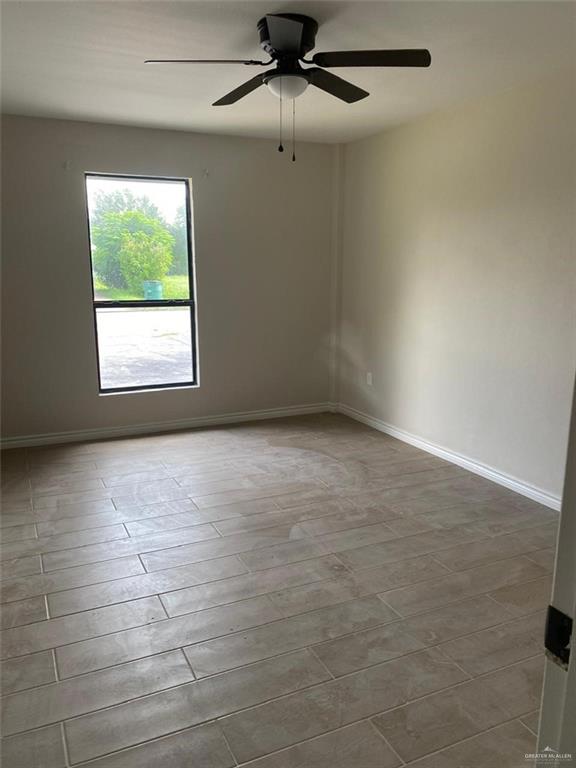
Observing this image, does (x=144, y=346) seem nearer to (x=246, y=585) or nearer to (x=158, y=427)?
(x=158, y=427)

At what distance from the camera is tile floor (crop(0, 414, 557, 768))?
1729 millimetres

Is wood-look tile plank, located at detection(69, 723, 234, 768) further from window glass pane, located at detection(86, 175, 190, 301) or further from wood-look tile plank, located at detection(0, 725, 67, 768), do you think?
window glass pane, located at detection(86, 175, 190, 301)

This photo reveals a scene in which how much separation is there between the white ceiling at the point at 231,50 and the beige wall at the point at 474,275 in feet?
1.07

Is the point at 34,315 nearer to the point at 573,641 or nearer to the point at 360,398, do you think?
the point at 360,398

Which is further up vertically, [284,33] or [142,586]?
[284,33]

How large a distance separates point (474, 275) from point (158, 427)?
2.93 m

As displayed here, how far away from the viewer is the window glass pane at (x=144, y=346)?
4.71 metres

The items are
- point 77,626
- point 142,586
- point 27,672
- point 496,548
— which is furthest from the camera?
point 496,548

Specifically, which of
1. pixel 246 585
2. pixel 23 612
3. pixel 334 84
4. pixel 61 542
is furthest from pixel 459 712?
pixel 334 84

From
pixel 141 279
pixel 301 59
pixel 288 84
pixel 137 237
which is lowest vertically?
pixel 141 279

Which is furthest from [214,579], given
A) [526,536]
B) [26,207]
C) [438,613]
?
[26,207]

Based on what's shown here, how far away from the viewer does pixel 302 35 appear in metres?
2.43

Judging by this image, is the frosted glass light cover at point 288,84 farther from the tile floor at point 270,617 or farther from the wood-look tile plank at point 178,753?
the wood-look tile plank at point 178,753

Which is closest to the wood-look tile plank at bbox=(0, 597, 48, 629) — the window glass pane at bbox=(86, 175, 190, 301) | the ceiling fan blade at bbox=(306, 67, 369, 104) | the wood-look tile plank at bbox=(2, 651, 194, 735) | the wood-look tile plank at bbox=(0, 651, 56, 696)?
the wood-look tile plank at bbox=(0, 651, 56, 696)
